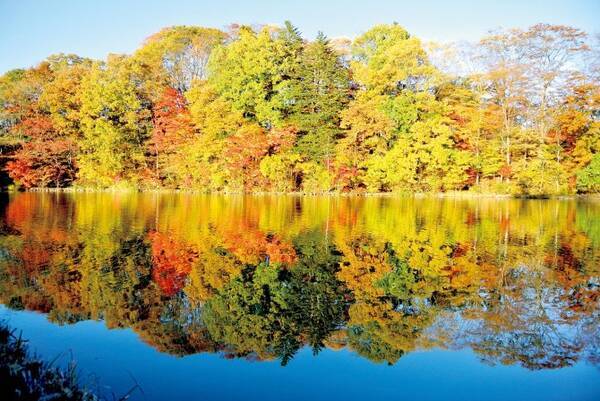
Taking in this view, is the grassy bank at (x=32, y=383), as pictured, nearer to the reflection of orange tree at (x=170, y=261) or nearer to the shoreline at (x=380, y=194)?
the reflection of orange tree at (x=170, y=261)

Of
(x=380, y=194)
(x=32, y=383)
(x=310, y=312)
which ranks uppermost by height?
(x=380, y=194)

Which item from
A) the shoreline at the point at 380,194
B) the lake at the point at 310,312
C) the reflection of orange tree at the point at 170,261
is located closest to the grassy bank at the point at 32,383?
the lake at the point at 310,312

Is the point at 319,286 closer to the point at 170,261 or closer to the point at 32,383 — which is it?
the point at 170,261

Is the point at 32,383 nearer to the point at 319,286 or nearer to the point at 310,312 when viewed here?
the point at 310,312

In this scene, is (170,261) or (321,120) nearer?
(170,261)

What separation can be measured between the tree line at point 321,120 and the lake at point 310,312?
69.0 ft

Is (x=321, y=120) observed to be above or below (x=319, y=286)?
above

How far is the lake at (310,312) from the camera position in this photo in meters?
A: 5.10

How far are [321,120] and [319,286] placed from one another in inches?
1098

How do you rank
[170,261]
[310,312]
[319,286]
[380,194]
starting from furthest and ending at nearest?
[380,194]
[170,261]
[319,286]
[310,312]

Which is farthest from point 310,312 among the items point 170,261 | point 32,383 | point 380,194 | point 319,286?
point 380,194

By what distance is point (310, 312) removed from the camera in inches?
282

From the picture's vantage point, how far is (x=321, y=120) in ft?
116

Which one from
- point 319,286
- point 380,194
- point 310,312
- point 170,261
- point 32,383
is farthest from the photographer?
point 380,194
